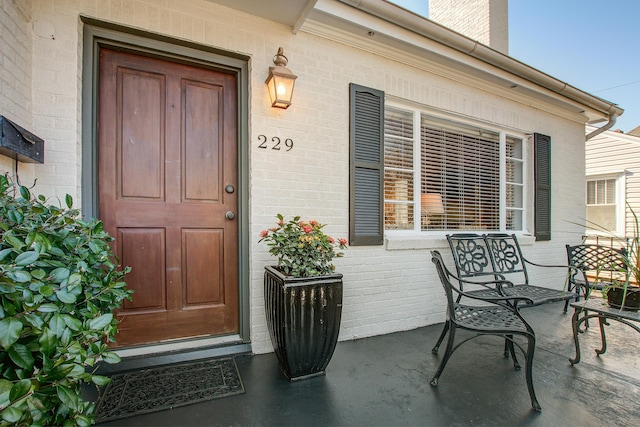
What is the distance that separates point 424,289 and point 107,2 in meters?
3.51

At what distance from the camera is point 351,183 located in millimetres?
2652

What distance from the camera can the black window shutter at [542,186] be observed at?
12.9 feet

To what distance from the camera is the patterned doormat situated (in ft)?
5.27

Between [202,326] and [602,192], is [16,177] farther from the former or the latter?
[602,192]

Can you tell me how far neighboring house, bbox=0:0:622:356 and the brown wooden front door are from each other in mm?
10

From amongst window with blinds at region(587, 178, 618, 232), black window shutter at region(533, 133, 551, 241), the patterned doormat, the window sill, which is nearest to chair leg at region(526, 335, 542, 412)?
the window sill

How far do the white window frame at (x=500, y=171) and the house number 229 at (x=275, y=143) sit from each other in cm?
116

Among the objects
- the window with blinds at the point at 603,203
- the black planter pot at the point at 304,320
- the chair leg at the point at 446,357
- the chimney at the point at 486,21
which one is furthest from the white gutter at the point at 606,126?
the black planter pot at the point at 304,320

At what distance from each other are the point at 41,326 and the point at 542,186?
5033 millimetres

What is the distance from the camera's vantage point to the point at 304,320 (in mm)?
1810

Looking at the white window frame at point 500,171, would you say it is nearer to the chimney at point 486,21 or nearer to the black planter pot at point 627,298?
the black planter pot at point 627,298

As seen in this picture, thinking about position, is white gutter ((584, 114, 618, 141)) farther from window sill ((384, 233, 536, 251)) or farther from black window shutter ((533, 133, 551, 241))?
window sill ((384, 233, 536, 251))

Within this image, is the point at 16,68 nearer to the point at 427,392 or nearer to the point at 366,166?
the point at 366,166

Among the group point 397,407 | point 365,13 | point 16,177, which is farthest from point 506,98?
point 16,177
